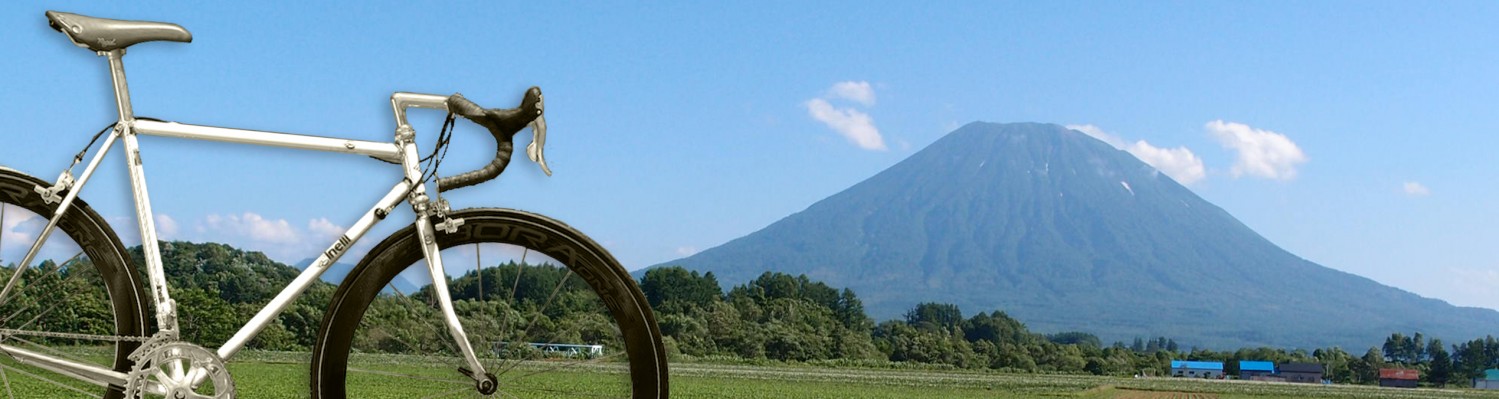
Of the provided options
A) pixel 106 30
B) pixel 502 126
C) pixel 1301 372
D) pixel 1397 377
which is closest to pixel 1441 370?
→ pixel 1397 377

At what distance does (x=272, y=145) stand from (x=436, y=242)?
2.37 feet

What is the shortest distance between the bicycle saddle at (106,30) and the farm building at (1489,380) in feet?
382

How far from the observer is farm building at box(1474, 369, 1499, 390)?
343 feet

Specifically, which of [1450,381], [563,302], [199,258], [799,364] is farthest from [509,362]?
[1450,381]

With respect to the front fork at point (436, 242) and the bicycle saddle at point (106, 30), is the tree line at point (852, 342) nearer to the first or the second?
the bicycle saddle at point (106, 30)

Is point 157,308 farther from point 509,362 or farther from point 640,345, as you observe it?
point 640,345

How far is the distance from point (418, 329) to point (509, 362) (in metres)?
0.37

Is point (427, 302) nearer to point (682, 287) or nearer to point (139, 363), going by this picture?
point (139, 363)

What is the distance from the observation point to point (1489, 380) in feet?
349

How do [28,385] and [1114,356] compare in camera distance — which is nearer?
[28,385]

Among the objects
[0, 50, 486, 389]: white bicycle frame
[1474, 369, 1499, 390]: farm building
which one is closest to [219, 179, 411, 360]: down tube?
[0, 50, 486, 389]: white bicycle frame

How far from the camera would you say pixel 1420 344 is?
16188cm

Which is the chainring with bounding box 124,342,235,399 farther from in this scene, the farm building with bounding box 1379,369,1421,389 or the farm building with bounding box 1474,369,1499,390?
the farm building with bounding box 1474,369,1499,390

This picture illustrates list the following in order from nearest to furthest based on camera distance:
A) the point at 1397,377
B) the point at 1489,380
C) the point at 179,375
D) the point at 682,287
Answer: the point at 179,375 < the point at 682,287 < the point at 1397,377 < the point at 1489,380
